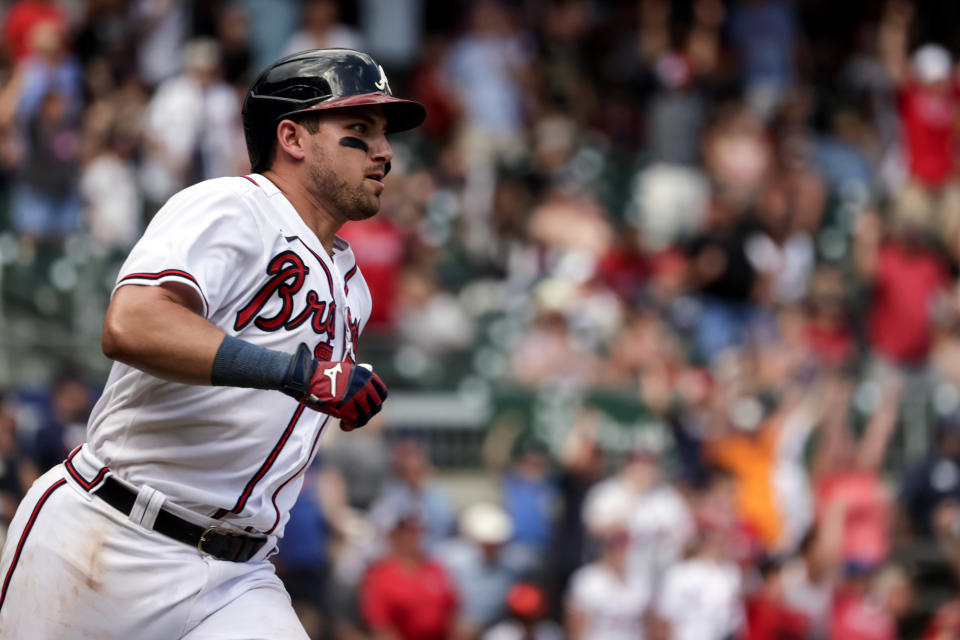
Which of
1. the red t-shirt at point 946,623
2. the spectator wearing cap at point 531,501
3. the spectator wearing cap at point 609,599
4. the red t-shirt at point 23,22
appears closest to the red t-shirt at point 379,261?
the spectator wearing cap at point 531,501

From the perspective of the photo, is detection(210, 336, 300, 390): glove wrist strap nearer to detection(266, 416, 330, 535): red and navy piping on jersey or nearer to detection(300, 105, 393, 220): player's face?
detection(266, 416, 330, 535): red and navy piping on jersey

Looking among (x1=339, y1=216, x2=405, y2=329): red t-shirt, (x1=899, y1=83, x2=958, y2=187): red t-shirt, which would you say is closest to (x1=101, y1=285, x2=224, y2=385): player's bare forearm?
(x1=339, y1=216, x2=405, y2=329): red t-shirt

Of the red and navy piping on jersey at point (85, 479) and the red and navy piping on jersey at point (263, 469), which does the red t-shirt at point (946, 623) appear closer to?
the red and navy piping on jersey at point (263, 469)

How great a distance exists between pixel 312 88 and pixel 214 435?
87 cm

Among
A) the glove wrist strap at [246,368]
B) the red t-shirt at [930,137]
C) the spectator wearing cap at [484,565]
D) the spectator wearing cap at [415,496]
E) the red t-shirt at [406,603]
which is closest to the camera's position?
the glove wrist strap at [246,368]

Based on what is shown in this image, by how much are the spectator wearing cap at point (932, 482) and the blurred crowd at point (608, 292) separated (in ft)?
0.07

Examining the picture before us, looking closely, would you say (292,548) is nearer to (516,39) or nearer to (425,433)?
(425,433)

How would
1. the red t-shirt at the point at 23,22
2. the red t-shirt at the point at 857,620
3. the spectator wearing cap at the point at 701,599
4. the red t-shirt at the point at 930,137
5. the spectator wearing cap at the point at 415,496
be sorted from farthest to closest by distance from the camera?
the red t-shirt at the point at 930,137, the red t-shirt at the point at 23,22, the red t-shirt at the point at 857,620, the spectator wearing cap at the point at 415,496, the spectator wearing cap at the point at 701,599

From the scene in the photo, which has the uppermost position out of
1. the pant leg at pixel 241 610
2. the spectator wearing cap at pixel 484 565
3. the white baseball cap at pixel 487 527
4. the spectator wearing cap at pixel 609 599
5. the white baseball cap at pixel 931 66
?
the pant leg at pixel 241 610

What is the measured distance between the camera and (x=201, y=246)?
3312 millimetres

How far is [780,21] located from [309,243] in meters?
11.9

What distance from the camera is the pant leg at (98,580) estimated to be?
11.2ft

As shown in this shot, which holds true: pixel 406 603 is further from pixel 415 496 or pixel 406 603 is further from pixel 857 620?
pixel 857 620

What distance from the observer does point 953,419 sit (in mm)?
10047
